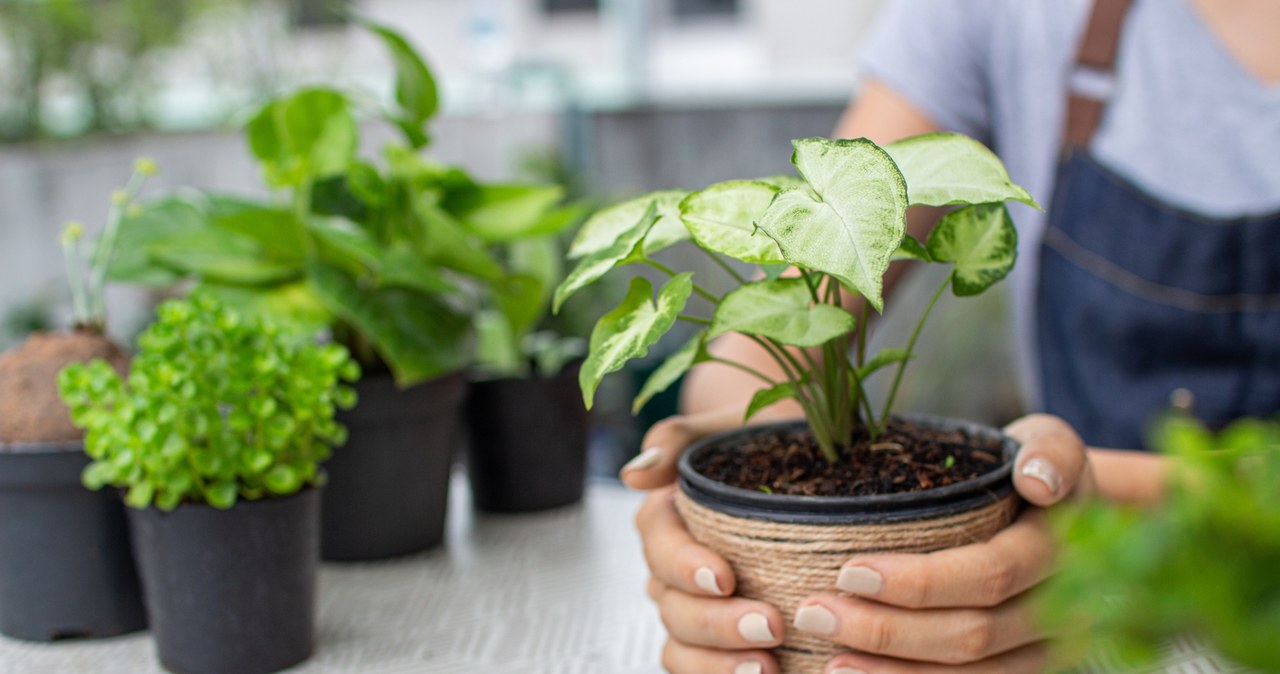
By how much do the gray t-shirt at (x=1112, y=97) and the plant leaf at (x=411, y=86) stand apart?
0.48 m

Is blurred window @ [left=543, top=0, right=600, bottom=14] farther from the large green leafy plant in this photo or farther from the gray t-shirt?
the large green leafy plant

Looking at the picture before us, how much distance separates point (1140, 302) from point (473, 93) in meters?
2.19

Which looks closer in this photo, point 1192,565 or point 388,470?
point 1192,565

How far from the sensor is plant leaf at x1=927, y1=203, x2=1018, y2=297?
483 mm

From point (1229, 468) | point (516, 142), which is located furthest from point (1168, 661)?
point (516, 142)

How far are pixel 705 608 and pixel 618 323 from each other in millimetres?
146

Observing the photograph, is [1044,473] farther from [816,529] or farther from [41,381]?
[41,381]

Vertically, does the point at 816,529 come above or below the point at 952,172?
below

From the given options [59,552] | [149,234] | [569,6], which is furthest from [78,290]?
[569,6]

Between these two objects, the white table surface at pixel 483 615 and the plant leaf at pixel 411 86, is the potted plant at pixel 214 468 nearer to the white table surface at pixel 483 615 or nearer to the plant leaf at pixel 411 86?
the white table surface at pixel 483 615

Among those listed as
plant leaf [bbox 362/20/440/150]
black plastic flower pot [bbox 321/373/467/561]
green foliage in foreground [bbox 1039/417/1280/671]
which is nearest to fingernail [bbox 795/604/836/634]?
green foliage in foreground [bbox 1039/417/1280/671]

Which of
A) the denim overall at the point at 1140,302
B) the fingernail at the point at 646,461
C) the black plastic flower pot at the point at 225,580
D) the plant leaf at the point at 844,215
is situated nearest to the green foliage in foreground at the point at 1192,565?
the plant leaf at the point at 844,215

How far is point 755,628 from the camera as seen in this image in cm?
49

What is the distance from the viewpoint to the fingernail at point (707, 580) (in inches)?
19.6
